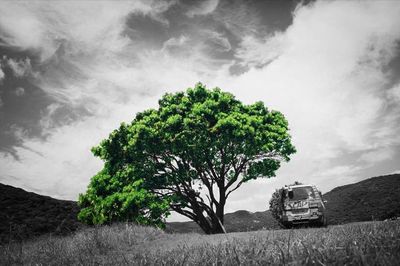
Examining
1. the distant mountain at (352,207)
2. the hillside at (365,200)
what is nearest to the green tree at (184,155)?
the distant mountain at (352,207)

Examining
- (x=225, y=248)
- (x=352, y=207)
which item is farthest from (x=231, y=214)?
(x=225, y=248)

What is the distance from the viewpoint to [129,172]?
17.8m

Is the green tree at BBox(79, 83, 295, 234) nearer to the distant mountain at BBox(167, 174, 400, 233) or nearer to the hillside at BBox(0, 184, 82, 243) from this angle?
the hillside at BBox(0, 184, 82, 243)

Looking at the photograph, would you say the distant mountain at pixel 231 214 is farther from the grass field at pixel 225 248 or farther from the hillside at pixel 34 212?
the grass field at pixel 225 248

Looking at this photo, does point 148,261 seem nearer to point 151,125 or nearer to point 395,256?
point 395,256

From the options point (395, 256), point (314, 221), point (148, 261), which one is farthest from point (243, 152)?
point (395, 256)

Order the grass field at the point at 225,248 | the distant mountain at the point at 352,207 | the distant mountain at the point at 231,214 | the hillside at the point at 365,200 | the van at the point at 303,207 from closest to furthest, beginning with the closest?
the grass field at the point at 225,248 → the distant mountain at the point at 231,214 → the van at the point at 303,207 → the hillside at the point at 365,200 → the distant mountain at the point at 352,207

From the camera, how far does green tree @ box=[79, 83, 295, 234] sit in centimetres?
1700

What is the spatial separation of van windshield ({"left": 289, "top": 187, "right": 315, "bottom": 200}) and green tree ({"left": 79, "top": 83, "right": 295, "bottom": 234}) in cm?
318

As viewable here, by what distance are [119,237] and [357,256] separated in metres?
10.4

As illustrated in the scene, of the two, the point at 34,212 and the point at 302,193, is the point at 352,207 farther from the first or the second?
the point at 34,212

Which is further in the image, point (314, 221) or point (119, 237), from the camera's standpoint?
point (314, 221)

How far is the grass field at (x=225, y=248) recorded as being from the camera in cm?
256

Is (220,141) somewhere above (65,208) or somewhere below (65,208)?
above
